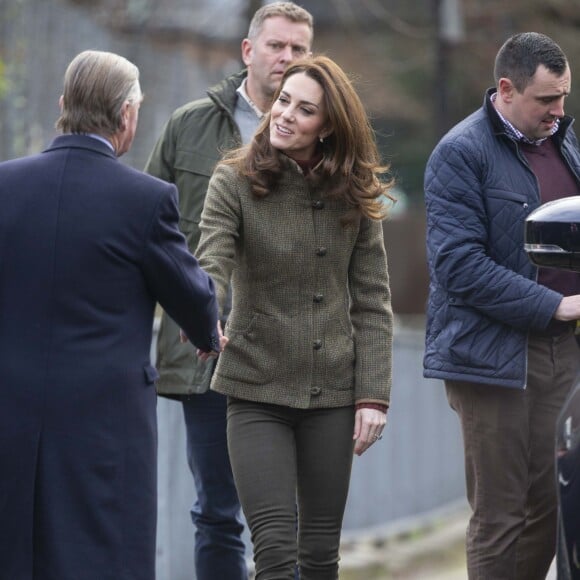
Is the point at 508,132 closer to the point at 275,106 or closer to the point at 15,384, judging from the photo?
the point at 275,106

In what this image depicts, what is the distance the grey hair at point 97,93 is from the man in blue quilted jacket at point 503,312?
4.38ft

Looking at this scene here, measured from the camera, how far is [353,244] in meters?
4.89

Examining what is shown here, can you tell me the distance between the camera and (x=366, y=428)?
4.74m

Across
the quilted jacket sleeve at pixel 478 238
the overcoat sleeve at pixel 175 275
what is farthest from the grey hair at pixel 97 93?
the quilted jacket sleeve at pixel 478 238

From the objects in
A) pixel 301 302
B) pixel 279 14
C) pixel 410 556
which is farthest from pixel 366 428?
pixel 410 556

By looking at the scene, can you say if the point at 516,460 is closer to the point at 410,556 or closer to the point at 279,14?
the point at 279,14

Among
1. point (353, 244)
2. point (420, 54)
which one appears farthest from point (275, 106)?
point (420, 54)

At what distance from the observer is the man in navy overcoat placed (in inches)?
159

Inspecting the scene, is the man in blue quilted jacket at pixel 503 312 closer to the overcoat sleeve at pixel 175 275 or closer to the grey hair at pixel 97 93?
the overcoat sleeve at pixel 175 275

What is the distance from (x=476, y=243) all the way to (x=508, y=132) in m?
0.40

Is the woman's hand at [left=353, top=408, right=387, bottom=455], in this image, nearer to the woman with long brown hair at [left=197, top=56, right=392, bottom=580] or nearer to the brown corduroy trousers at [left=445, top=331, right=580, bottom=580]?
the woman with long brown hair at [left=197, top=56, right=392, bottom=580]

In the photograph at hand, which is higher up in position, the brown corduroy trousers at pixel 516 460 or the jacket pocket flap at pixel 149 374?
the jacket pocket flap at pixel 149 374

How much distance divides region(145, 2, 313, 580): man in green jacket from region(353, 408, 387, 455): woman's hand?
2.56 ft

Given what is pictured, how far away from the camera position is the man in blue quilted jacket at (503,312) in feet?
16.3
